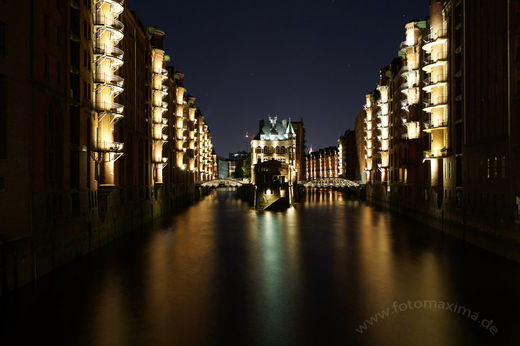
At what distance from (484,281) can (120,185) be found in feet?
105

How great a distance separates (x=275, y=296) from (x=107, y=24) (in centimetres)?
2543

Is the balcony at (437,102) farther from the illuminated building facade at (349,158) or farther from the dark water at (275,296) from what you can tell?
the illuminated building facade at (349,158)

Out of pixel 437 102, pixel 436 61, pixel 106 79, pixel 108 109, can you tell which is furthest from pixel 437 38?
pixel 108 109

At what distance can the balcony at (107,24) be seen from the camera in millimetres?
33656

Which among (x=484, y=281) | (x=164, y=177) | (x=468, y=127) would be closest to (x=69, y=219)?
(x=484, y=281)

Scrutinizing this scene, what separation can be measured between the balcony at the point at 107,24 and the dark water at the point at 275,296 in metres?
17.5

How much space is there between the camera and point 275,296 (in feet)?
72.9

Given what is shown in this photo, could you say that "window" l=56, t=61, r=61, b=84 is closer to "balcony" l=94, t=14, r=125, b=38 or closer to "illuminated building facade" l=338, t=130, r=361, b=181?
"balcony" l=94, t=14, r=125, b=38

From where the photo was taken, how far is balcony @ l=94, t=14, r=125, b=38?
110 feet

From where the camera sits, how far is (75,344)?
16.3 metres

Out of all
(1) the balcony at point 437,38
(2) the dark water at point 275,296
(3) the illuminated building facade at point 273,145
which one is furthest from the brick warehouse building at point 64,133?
(3) the illuminated building facade at point 273,145

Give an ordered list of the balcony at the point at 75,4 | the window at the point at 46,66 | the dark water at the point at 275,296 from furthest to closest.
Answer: the balcony at the point at 75,4
the window at the point at 46,66
the dark water at the point at 275,296

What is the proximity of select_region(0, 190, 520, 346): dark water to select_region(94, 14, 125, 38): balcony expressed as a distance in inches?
688

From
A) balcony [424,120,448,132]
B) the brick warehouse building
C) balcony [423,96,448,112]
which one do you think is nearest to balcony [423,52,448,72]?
balcony [423,96,448,112]
